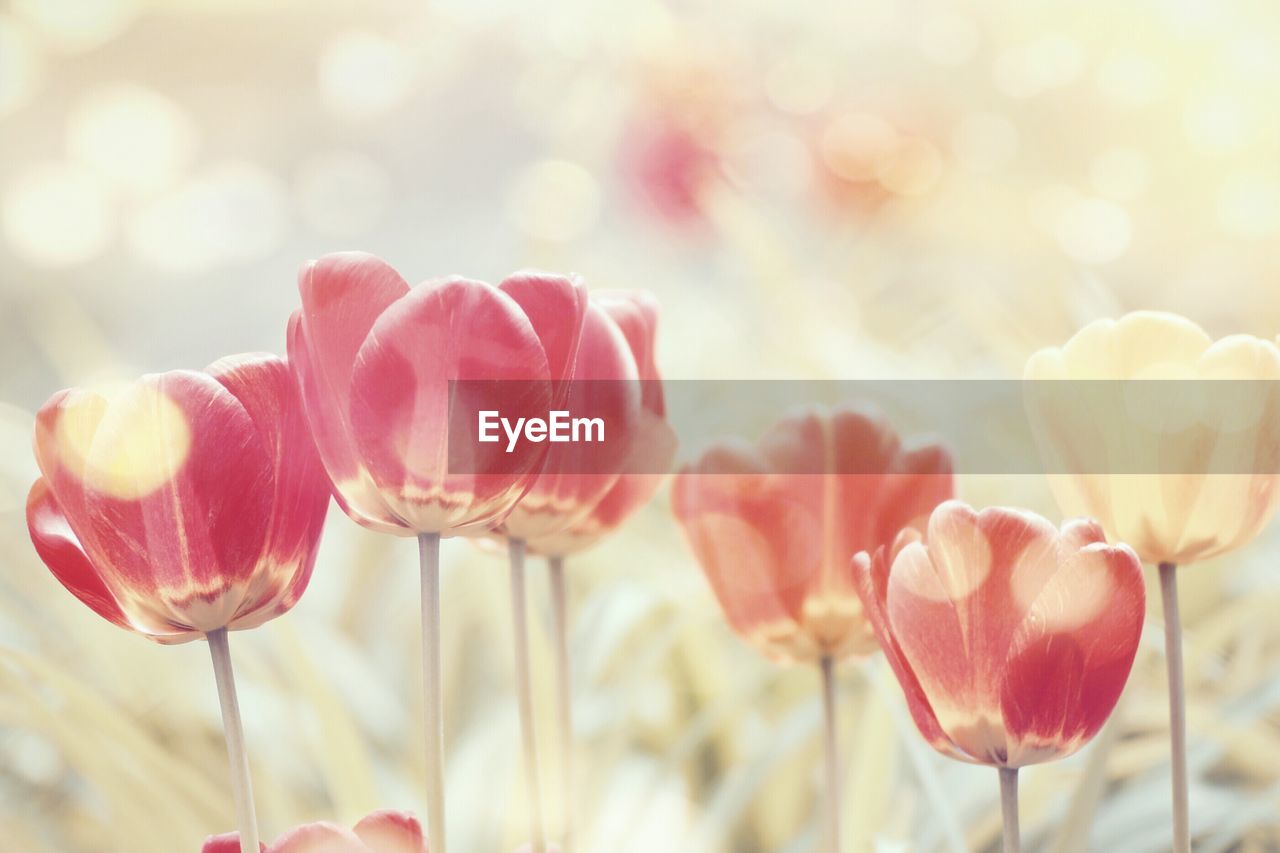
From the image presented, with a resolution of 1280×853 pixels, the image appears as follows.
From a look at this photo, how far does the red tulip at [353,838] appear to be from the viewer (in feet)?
0.40

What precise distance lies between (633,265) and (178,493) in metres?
0.55

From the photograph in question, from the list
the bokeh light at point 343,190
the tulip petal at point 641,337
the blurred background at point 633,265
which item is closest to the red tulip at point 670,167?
the blurred background at point 633,265

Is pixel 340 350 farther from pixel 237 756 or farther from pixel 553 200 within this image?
pixel 553 200

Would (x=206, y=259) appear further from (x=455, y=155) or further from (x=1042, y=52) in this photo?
(x=1042, y=52)

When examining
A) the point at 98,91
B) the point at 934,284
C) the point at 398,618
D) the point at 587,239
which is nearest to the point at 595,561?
the point at 398,618

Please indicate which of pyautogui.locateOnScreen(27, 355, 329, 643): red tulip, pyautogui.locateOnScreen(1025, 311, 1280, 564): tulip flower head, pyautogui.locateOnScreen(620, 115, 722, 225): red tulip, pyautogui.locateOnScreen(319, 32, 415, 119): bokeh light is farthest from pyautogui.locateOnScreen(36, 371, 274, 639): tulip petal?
pyautogui.locateOnScreen(620, 115, 722, 225): red tulip

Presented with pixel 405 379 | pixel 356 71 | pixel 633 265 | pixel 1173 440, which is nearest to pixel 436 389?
pixel 405 379

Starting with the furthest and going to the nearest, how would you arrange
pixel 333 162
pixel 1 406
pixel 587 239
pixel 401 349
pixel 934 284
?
1. pixel 934 284
2. pixel 587 239
3. pixel 333 162
4. pixel 1 406
5. pixel 401 349

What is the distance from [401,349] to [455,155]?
46 cm

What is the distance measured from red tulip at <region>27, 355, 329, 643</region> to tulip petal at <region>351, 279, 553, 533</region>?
0.02 m

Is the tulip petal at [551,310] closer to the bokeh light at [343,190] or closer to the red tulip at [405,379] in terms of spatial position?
the red tulip at [405,379]

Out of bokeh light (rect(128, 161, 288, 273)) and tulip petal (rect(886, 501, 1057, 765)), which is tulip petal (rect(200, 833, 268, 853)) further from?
bokeh light (rect(128, 161, 288, 273))

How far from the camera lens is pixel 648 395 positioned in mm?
161

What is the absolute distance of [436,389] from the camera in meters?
0.12
